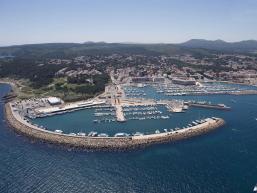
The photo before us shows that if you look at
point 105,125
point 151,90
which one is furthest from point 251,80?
point 105,125

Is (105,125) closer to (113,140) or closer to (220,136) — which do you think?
(113,140)

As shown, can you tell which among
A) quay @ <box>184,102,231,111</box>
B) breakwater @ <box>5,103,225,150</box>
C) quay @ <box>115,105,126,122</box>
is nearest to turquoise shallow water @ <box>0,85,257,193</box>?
breakwater @ <box>5,103,225,150</box>

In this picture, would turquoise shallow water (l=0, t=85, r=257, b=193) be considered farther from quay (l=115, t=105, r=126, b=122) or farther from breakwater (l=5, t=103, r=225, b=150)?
quay (l=115, t=105, r=126, b=122)

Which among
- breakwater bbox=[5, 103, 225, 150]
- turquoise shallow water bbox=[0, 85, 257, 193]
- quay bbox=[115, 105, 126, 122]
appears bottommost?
turquoise shallow water bbox=[0, 85, 257, 193]

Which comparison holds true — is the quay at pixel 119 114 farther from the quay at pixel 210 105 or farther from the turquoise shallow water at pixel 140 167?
the quay at pixel 210 105

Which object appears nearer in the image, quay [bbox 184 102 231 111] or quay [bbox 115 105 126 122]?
quay [bbox 115 105 126 122]

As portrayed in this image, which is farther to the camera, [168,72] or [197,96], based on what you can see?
[168,72]
